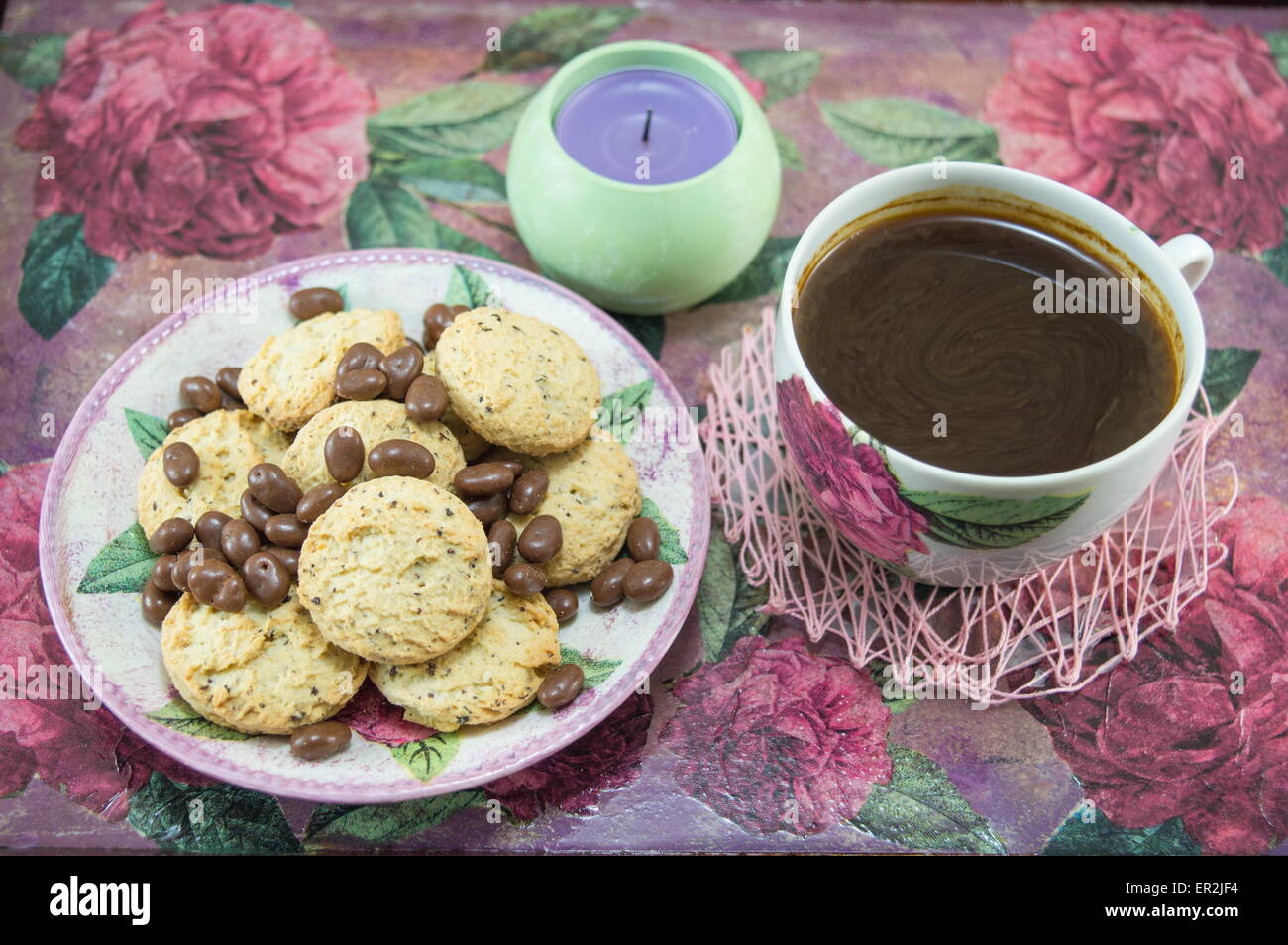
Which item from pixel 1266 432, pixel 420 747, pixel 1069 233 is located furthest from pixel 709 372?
pixel 1266 432

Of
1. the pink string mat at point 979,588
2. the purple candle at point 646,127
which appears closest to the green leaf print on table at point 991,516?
the pink string mat at point 979,588

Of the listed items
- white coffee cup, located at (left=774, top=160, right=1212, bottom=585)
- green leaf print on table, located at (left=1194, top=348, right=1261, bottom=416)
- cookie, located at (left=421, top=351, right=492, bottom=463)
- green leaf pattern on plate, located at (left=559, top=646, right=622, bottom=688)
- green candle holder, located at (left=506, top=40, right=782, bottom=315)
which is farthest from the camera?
green leaf print on table, located at (left=1194, top=348, right=1261, bottom=416)

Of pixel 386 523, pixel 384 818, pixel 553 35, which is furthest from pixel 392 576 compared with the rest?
pixel 553 35

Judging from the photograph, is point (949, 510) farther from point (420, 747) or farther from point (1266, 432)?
point (1266, 432)

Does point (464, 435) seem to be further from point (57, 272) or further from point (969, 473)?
point (57, 272)

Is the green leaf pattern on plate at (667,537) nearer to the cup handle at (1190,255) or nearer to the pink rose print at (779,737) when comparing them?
the pink rose print at (779,737)

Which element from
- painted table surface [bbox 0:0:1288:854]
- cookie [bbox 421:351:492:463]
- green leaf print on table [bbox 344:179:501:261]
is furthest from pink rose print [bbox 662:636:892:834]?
green leaf print on table [bbox 344:179:501:261]

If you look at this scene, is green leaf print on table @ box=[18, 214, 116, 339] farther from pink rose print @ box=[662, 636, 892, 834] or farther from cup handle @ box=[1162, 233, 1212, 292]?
cup handle @ box=[1162, 233, 1212, 292]
